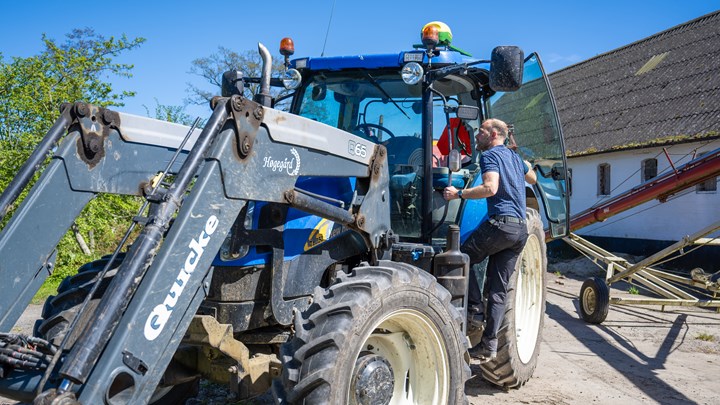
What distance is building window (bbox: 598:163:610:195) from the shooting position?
18.5 m

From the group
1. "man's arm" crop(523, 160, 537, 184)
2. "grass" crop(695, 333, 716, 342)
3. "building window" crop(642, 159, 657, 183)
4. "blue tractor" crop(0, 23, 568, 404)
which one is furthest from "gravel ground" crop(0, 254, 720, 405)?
"building window" crop(642, 159, 657, 183)

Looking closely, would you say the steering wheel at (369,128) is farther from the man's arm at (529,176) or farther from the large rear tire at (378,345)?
the large rear tire at (378,345)

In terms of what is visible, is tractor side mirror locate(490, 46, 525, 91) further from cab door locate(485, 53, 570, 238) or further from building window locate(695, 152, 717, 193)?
building window locate(695, 152, 717, 193)

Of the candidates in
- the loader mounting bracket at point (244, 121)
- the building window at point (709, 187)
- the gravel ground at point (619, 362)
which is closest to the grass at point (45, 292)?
the gravel ground at point (619, 362)

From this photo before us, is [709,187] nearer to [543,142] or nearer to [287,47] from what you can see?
[543,142]

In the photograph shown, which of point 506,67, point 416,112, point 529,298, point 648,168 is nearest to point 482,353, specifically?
point 529,298

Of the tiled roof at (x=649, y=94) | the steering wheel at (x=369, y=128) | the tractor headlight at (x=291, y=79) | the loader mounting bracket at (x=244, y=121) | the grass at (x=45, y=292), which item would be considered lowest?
the grass at (x=45, y=292)

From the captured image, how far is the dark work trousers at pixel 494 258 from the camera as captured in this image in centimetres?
470

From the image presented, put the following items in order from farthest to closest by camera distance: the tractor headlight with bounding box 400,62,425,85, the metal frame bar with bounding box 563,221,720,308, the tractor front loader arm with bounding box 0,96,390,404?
1. the metal frame bar with bounding box 563,221,720,308
2. the tractor headlight with bounding box 400,62,425,85
3. the tractor front loader arm with bounding box 0,96,390,404

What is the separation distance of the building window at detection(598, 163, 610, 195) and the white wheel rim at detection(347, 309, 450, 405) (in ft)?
53.1

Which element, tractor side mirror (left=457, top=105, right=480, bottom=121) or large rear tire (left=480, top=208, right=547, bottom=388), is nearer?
tractor side mirror (left=457, top=105, right=480, bottom=121)

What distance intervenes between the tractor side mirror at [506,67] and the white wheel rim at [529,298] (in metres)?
1.88

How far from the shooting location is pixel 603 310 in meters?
8.62

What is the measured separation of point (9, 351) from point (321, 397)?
1.39 m
